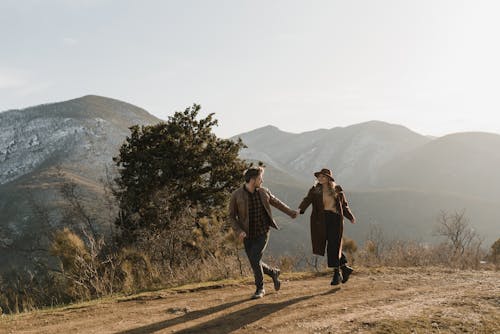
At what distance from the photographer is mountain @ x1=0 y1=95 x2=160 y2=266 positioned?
7300cm

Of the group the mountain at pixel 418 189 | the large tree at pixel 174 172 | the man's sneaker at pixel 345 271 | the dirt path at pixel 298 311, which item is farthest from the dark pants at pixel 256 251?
the mountain at pixel 418 189

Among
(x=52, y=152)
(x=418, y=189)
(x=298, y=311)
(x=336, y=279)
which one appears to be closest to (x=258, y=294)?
(x=298, y=311)

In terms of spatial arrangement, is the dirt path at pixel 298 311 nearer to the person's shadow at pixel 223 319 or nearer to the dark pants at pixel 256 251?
the person's shadow at pixel 223 319

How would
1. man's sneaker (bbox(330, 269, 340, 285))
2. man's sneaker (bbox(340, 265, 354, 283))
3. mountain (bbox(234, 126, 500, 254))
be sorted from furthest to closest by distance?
mountain (bbox(234, 126, 500, 254)) → man's sneaker (bbox(340, 265, 354, 283)) → man's sneaker (bbox(330, 269, 340, 285))

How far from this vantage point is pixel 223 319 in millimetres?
5605

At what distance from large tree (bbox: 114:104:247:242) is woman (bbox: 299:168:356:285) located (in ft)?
32.0

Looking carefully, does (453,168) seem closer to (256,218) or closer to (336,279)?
(336,279)

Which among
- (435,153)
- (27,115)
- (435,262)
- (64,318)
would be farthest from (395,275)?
(435,153)

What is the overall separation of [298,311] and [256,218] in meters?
1.51

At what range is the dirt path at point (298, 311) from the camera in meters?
5.23

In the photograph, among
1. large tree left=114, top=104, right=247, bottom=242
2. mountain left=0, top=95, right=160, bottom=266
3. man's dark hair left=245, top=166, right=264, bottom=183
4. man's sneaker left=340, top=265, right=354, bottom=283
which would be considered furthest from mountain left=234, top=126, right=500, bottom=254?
man's dark hair left=245, top=166, right=264, bottom=183

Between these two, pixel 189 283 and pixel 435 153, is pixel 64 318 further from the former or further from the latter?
pixel 435 153

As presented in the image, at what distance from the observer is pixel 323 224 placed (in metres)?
7.48

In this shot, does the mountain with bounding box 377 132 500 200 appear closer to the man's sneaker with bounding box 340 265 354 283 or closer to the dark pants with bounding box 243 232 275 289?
the man's sneaker with bounding box 340 265 354 283
